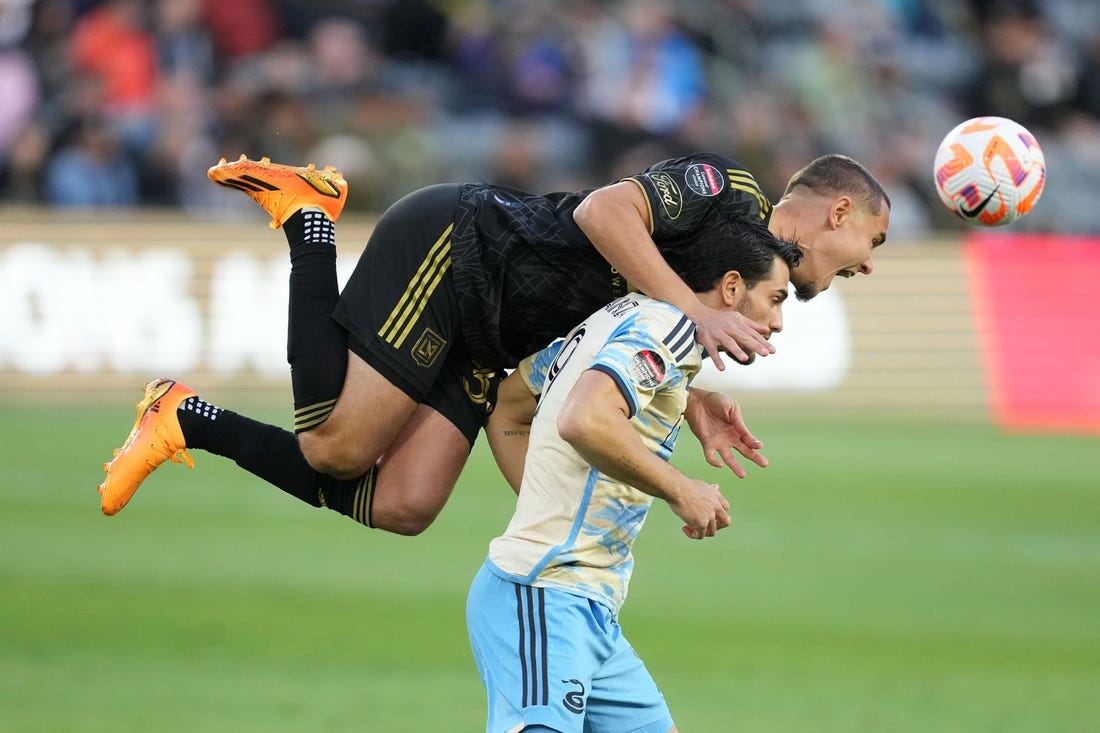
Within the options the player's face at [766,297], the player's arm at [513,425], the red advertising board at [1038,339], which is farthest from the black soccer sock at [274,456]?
the red advertising board at [1038,339]

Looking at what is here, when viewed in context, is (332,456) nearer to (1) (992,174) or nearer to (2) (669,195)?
(2) (669,195)

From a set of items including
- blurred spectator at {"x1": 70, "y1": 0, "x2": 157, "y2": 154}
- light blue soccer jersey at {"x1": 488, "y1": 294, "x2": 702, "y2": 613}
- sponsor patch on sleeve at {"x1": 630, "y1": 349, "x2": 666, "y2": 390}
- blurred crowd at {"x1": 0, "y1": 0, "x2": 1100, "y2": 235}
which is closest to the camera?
sponsor patch on sleeve at {"x1": 630, "y1": 349, "x2": 666, "y2": 390}

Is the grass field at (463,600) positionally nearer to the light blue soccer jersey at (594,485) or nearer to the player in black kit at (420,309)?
the player in black kit at (420,309)

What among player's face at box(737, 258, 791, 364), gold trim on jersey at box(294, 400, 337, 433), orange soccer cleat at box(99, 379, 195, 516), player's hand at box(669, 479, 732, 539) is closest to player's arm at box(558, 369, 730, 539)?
player's hand at box(669, 479, 732, 539)

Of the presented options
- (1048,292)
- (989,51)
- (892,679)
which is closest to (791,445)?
(1048,292)

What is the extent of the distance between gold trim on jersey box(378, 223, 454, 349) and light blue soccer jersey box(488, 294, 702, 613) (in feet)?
4.29

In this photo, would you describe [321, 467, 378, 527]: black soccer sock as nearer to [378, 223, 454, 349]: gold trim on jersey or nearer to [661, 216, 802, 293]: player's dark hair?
[378, 223, 454, 349]: gold trim on jersey

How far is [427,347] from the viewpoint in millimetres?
5789

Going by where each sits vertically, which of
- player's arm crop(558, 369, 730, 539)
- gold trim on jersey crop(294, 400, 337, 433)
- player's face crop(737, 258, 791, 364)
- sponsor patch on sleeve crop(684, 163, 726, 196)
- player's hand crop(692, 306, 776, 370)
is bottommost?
gold trim on jersey crop(294, 400, 337, 433)

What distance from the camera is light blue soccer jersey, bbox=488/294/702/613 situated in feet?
14.3

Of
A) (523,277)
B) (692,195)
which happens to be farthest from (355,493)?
(692,195)

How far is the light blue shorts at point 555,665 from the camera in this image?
426 centimetres

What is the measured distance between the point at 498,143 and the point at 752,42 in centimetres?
428

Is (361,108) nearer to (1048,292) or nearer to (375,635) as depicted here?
(1048,292)
